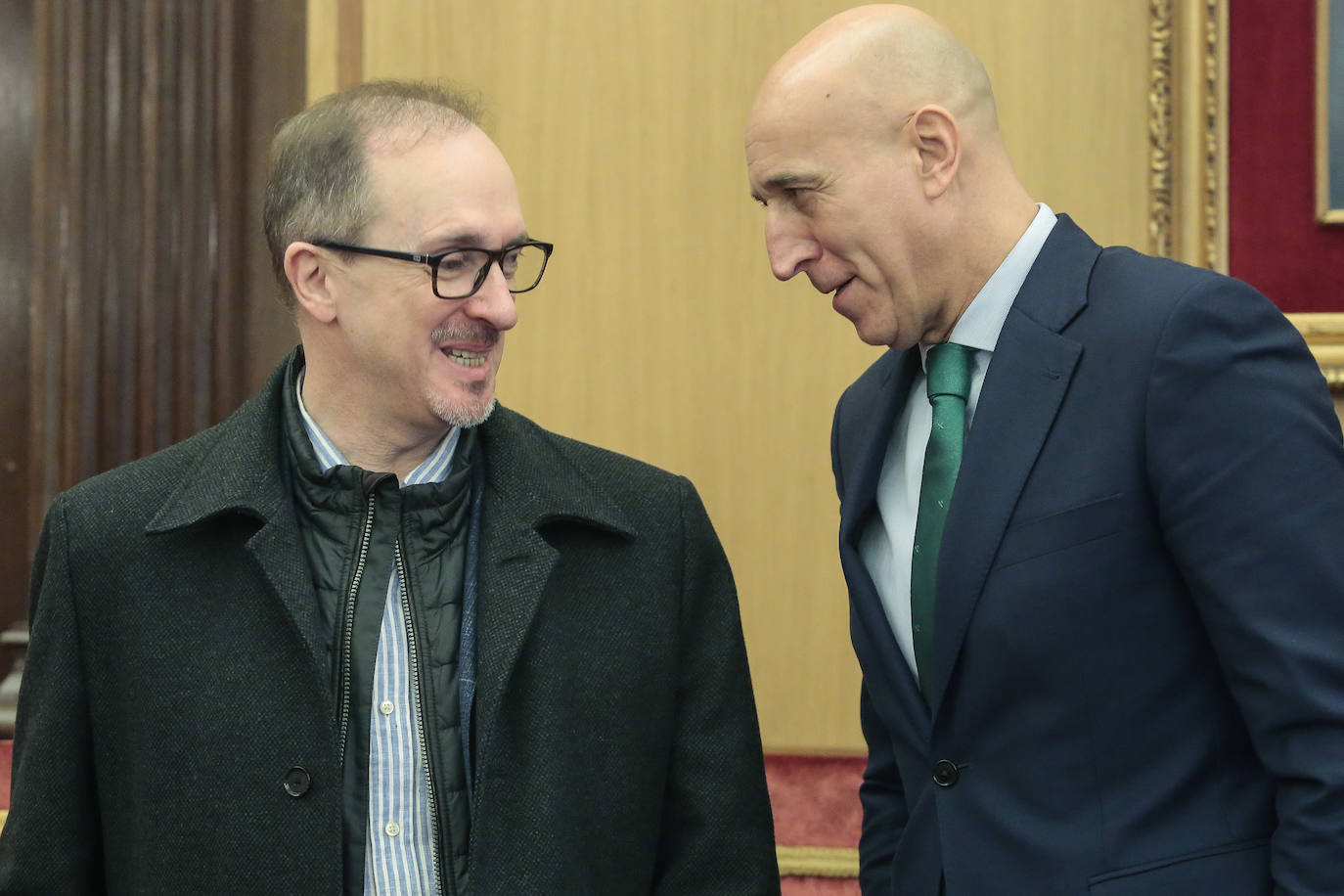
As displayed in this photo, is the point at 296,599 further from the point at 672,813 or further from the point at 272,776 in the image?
the point at 672,813

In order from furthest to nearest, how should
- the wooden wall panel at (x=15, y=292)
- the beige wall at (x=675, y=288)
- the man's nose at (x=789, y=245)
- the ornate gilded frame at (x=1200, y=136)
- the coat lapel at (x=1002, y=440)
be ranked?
the wooden wall panel at (x=15, y=292)
the beige wall at (x=675, y=288)
the ornate gilded frame at (x=1200, y=136)
the man's nose at (x=789, y=245)
the coat lapel at (x=1002, y=440)

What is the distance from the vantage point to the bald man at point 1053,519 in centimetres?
133

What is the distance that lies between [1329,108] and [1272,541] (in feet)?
4.82

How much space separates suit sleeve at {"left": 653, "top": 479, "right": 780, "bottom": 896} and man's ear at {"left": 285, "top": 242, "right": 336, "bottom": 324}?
541 mm

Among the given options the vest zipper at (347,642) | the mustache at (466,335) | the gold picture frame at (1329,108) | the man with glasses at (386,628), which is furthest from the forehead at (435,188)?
the gold picture frame at (1329,108)

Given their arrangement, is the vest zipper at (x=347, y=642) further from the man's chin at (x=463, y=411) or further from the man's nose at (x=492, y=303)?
the man's nose at (x=492, y=303)

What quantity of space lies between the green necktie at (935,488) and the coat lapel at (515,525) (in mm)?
401

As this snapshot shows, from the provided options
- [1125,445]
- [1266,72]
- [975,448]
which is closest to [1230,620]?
[1125,445]

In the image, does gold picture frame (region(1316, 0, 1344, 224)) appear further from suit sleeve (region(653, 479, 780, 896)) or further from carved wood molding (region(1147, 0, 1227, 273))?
suit sleeve (region(653, 479, 780, 896))

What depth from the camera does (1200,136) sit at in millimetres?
2475

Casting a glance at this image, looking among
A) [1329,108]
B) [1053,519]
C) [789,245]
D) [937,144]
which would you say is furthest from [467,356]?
[1329,108]

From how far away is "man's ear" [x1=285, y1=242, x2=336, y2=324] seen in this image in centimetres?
177

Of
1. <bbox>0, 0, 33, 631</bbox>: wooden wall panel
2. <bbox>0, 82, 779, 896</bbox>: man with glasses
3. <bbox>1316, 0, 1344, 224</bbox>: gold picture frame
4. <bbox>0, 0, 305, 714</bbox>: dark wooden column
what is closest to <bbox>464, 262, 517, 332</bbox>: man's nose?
<bbox>0, 82, 779, 896</bbox>: man with glasses

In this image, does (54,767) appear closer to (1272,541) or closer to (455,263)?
(455,263)
